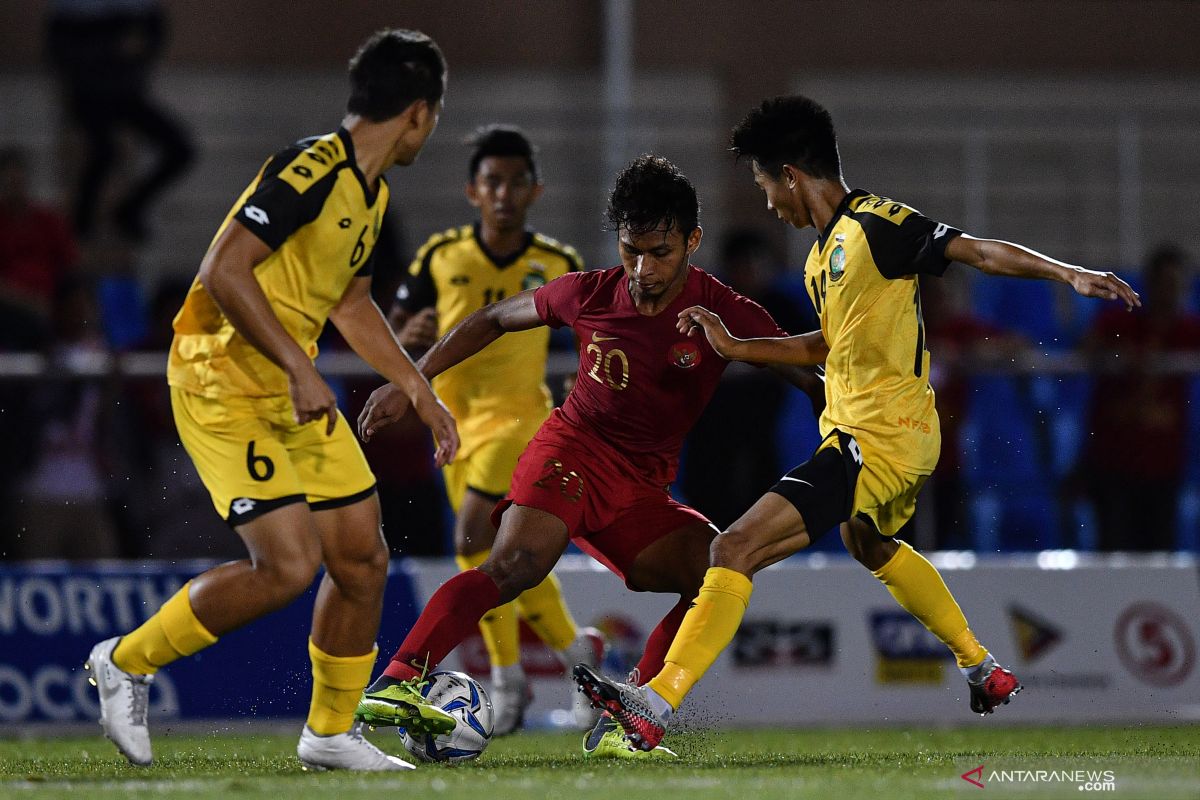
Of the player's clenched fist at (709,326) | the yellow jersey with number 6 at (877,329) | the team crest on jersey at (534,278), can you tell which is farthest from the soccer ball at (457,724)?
the team crest on jersey at (534,278)

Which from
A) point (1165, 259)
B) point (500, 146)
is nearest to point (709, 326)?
point (500, 146)

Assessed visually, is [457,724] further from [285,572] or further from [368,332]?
[368,332]

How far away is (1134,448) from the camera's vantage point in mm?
10164

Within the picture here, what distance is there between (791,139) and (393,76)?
1.48 m

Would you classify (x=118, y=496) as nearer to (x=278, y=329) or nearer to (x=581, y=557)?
(x=581, y=557)

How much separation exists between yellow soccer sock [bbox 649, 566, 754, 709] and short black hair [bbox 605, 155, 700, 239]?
124cm

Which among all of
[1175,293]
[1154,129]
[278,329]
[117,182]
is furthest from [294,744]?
[1154,129]

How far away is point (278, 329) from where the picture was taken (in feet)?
18.5

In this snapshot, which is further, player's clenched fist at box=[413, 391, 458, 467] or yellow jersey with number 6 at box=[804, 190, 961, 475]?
yellow jersey with number 6 at box=[804, 190, 961, 475]

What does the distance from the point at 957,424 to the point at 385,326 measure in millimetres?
4606

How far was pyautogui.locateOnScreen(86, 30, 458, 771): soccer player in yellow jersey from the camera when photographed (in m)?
5.80

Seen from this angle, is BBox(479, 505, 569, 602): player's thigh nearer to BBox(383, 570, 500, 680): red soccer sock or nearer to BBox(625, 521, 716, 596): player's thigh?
BBox(383, 570, 500, 680): red soccer sock

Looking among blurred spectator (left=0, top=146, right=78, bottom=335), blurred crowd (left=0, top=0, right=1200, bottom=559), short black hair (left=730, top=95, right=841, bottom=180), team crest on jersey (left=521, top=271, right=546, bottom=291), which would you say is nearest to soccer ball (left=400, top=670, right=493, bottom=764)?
short black hair (left=730, top=95, right=841, bottom=180)

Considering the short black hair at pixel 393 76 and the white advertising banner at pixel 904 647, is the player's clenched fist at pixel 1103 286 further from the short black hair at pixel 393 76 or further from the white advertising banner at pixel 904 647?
the white advertising banner at pixel 904 647
